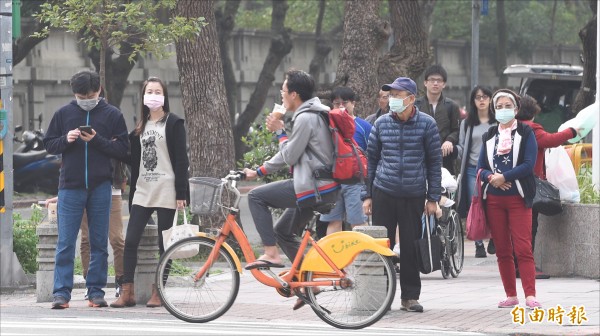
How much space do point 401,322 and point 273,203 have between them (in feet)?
4.68

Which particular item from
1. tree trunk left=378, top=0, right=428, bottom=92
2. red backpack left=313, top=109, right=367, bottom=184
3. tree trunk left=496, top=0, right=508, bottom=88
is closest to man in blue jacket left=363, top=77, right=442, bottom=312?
red backpack left=313, top=109, right=367, bottom=184

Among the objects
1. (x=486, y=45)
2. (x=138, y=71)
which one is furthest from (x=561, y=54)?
(x=138, y=71)

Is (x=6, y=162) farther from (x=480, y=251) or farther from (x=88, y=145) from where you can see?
(x=480, y=251)

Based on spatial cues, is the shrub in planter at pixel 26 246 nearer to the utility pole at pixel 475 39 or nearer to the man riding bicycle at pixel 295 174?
the man riding bicycle at pixel 295 174

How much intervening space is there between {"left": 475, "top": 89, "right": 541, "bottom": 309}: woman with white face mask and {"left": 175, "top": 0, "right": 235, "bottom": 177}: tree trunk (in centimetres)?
557

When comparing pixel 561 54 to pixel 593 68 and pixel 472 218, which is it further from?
pixel 472 218

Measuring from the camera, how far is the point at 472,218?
1133cm

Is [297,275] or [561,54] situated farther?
[561,54]

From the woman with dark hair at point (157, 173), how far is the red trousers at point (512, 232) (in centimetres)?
257

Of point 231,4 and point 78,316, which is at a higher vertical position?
point 231,4

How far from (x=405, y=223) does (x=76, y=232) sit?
2.79m

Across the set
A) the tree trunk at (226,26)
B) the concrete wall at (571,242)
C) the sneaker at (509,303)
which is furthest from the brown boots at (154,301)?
the tree trunk at (226,26)

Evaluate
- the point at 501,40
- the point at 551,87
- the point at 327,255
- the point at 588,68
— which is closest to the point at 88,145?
the point at 327,255

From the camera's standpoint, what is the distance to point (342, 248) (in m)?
10.1
